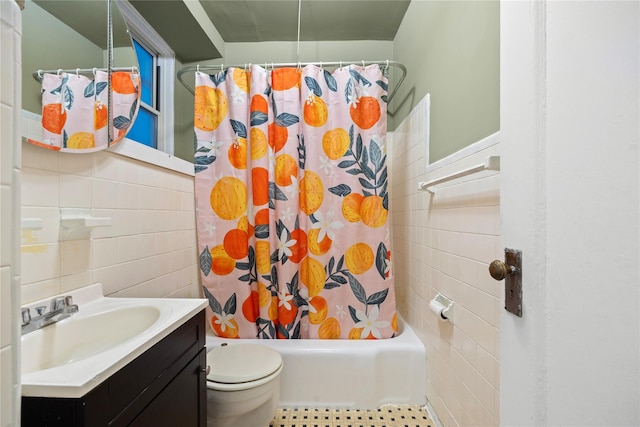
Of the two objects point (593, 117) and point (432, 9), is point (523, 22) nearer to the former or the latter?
point (593, 117)

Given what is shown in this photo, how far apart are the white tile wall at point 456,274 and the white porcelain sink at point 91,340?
1010mm

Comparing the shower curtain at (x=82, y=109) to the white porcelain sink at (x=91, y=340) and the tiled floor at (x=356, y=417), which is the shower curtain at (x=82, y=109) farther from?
the tiled floor at (x=356, y=417)

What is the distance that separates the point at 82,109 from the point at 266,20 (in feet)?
4.71

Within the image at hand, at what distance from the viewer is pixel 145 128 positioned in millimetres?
1722

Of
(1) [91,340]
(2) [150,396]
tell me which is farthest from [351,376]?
(1) [91,340]

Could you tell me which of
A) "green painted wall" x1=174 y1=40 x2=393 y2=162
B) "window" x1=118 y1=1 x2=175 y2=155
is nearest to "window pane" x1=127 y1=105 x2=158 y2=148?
"window" x1=118 y1=1 x2=175 y2=155

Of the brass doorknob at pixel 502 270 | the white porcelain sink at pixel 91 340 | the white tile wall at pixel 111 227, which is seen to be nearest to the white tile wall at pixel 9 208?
the white porcelain sink at pixel 91 340

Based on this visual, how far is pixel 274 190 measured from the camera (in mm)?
1765

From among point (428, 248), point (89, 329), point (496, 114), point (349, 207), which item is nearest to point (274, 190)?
point (349, 207)

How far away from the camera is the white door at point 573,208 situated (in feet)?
1.10

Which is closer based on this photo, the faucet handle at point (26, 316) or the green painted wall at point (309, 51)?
the faucet handle at point (26, 316)

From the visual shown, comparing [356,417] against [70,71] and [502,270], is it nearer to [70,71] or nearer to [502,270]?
[502,270]

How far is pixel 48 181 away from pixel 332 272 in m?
1.34

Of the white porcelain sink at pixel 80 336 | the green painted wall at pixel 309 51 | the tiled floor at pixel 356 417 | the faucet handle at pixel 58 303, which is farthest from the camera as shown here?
the green painted wall at pixel 309 51
